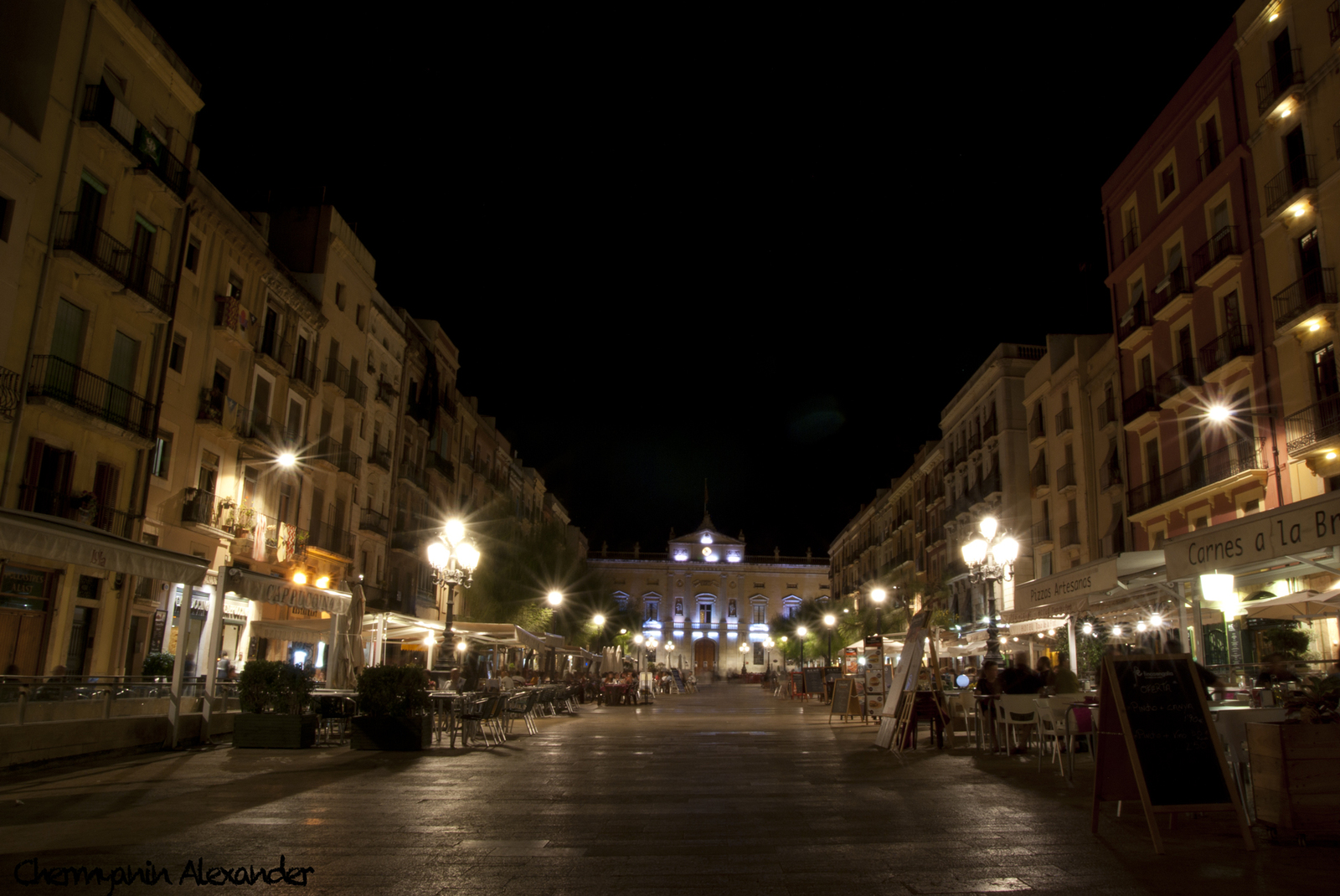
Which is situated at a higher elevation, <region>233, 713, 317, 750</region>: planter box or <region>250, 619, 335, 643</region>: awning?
<region>250, 619, 335, 643</region>: awning

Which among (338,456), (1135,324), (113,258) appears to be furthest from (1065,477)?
(113,258)

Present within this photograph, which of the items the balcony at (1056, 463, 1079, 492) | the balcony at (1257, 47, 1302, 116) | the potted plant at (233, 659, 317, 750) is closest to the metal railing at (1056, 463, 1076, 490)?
the balcony at (1056, 463, 1079, 492)

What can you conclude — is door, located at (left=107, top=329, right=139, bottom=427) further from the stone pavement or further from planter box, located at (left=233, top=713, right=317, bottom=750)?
the stone pavement

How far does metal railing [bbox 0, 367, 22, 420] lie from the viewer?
17188 millimetres

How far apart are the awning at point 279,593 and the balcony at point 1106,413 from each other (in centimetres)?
2312

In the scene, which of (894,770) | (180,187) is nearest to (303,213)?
(180,187)

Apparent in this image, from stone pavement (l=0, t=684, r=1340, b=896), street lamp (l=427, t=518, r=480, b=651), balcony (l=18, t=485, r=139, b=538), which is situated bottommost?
stone pavement (l=0, t=684, r=1340, b=896)

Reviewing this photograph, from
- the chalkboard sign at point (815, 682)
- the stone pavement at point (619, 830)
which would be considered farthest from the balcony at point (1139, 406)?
the chalkboard sign at point (815, 682)

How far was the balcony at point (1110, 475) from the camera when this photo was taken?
29.2 metres

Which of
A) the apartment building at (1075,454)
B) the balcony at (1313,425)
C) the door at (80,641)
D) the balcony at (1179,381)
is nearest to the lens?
the balcony at (1313,425)

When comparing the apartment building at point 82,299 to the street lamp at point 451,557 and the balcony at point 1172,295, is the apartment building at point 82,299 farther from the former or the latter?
the balcony at point 1172,295

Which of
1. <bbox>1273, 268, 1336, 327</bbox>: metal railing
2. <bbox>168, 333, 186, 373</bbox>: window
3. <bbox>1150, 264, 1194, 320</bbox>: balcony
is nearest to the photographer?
<bbox>1273, 268, 1336, 327</bbox>: metal railing

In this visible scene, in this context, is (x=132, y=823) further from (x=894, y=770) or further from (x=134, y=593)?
(x=134, y=593)

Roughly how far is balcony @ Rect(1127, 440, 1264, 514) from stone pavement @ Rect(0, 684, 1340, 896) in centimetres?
1221
